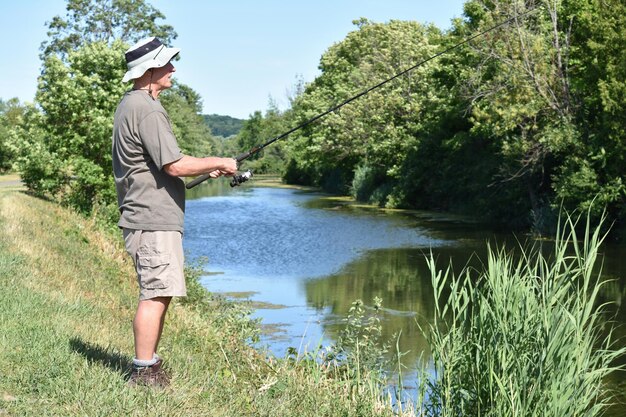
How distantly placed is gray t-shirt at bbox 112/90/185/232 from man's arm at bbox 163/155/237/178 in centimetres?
4

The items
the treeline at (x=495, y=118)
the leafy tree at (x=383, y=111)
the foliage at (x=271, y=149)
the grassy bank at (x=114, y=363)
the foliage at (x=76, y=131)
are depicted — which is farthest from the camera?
the foliage at (x=271, y=149)

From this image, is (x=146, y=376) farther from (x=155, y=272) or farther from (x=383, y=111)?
(x=383, y=111)

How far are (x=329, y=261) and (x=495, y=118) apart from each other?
24.4 feet

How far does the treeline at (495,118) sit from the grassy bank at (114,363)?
184 inches

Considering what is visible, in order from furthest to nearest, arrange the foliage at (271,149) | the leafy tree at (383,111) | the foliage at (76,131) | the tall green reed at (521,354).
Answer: the foliage at (271,149) → the leafy tree at (383,111) → the foliage at (76,131) → the tall green reed at (521,354)

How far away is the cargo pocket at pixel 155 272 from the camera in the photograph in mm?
4633

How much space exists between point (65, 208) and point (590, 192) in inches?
484

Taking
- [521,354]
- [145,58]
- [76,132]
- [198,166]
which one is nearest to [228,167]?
[198,166]

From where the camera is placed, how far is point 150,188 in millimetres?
4734

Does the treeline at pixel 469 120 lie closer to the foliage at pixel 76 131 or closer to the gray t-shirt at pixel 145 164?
the foliage at pixel 76 131

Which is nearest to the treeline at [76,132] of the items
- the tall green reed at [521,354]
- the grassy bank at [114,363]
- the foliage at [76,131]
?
the foliage at [76,131]

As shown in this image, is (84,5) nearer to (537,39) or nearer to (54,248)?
(537,39)

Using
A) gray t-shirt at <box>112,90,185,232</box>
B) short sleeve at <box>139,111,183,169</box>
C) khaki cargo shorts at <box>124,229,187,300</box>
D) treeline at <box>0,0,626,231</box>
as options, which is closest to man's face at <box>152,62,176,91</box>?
gray t-shirt at <box>112,90,185,232</box>

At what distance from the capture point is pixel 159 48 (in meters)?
4.75
